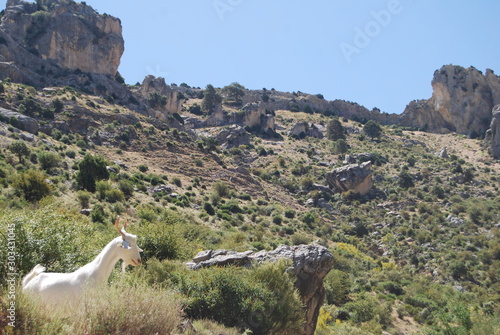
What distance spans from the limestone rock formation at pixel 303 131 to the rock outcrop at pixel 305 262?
66.4 meters

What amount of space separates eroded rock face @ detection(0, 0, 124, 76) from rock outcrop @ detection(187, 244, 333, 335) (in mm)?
64752

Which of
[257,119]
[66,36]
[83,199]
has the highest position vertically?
[66,36]

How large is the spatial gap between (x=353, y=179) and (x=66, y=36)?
5363cm

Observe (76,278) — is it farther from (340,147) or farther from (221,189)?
(340,147)

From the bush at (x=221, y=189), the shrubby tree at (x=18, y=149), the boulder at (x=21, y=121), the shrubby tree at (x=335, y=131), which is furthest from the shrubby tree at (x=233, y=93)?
the shrubby tree at (x=18, y=149)

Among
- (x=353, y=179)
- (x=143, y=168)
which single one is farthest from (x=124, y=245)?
(x=353, y=179)

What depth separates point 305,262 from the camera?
526 inches

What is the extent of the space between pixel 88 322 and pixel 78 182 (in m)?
26.7

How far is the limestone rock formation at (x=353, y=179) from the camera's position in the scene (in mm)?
54844

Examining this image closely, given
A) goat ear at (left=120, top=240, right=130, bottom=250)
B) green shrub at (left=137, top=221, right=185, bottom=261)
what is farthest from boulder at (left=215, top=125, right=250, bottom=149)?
goat ear at (left=120, top=240, right=130, bottom=250)

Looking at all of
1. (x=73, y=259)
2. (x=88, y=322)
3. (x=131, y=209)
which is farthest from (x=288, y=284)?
(x=131, y=209)

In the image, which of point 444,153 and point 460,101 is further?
point 460,101

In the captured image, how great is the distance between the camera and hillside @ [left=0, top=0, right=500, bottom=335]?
9.01 m

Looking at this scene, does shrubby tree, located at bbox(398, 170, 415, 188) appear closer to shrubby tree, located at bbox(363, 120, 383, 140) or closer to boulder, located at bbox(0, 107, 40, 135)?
shrubby tree, located at bbox(363, 120, 383, 140)
